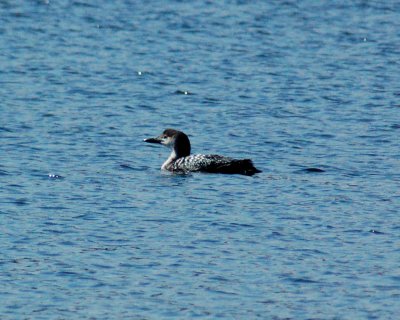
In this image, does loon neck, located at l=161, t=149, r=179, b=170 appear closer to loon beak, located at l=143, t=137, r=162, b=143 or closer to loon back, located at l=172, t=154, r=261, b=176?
loon back, located at l=172, t=154, r=261, b=176

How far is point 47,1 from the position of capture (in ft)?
121

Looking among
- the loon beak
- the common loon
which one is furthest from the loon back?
the loon beak

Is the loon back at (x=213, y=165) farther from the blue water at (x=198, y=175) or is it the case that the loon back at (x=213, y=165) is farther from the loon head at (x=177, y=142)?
the loon head at (x=177, y=142)

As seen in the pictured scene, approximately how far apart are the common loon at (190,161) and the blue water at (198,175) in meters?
0.19

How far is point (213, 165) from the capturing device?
18.1m

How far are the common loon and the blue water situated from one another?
0.62 ft

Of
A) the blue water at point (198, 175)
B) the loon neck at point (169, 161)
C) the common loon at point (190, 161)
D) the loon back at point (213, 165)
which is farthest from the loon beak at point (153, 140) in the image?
the loon back at point (213, 165)

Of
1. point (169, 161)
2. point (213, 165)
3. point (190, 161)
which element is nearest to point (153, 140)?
point (169, 161)

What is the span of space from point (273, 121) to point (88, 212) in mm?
7448

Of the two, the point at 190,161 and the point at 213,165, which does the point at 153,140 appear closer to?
the point at 190,161

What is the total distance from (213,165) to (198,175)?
29 cm

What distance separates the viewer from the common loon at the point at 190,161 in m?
17.9

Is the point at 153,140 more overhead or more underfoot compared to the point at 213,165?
more overhead

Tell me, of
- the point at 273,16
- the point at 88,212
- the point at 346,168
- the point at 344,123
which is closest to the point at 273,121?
the point at 344,123
